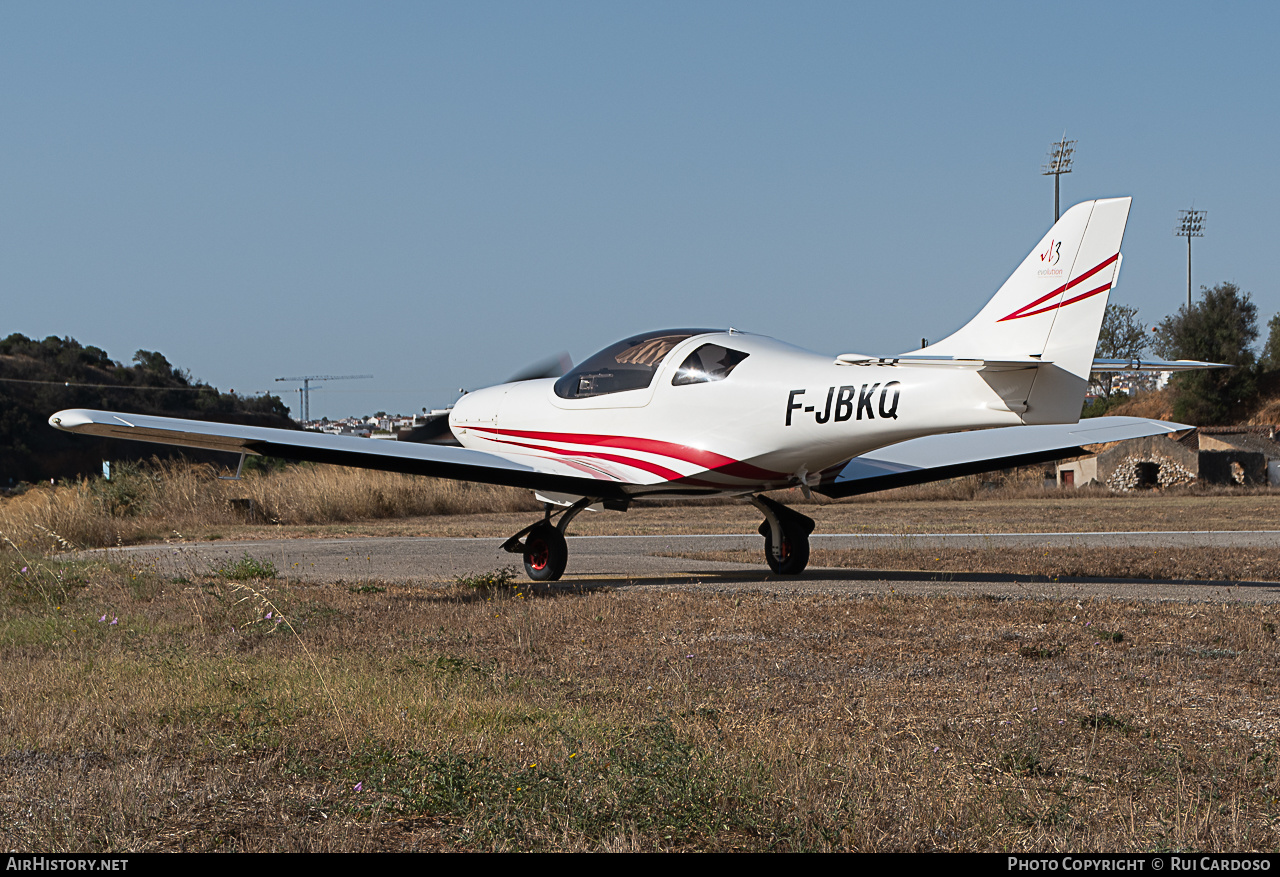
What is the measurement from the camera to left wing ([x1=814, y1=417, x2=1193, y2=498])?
12586mm

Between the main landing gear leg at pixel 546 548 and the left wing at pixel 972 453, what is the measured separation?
3.12m

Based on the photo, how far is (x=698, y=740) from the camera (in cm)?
512

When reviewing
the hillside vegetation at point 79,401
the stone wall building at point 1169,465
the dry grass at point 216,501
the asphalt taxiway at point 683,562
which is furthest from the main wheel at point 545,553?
the hillside vegetation at point 79,401

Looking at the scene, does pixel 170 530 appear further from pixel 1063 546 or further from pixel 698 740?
pixel 698 740

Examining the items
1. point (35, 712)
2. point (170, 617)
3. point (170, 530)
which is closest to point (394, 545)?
point (170, 530)

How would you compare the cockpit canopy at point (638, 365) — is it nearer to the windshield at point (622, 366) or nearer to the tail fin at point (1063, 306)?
the windshield at point (622, 366)

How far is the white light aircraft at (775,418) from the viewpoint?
9.89 meters

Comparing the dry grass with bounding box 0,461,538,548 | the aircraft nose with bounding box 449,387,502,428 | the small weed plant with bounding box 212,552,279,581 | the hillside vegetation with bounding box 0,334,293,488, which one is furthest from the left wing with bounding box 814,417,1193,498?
the hillside vegetation with bounding box 0,334,293,488

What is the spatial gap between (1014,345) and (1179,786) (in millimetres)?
6293

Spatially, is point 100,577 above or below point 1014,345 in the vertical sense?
below

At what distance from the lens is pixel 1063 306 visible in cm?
984

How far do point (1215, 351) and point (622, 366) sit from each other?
2469 inches

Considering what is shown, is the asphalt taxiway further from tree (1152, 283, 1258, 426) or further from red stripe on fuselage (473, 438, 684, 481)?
tree (1152, 283, 1258, 426)

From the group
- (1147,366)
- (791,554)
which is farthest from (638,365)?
(1147,366)
